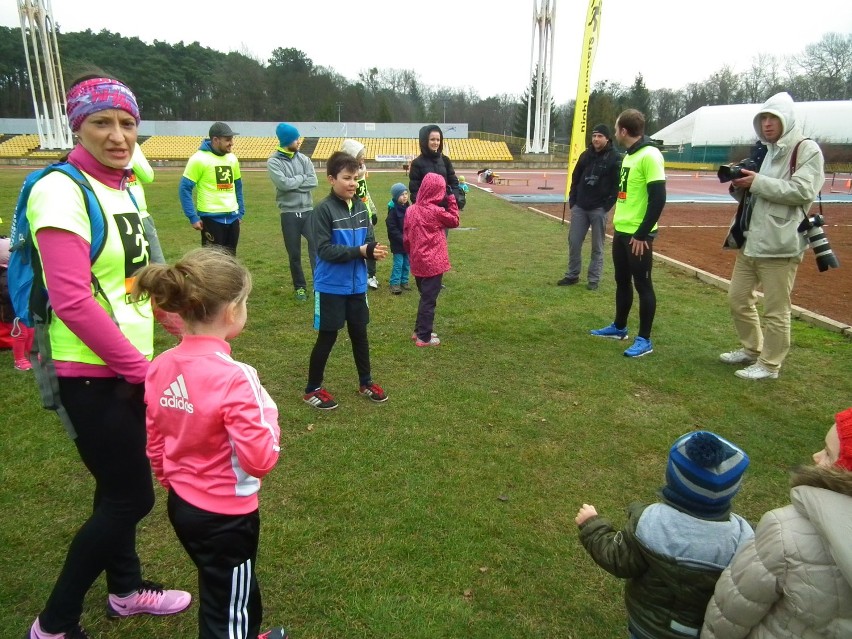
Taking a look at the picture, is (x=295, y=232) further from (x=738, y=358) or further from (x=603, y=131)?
(x=738, y=358)

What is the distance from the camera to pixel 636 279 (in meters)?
5.25

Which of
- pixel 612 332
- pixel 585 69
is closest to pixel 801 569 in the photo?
pixel 612 332

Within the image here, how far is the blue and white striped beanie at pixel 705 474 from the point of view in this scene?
5.05 feet

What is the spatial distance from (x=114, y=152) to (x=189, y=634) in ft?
6.04

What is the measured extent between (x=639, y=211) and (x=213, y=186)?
4.53 metres

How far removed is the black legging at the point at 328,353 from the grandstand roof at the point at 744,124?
4815 centimetres

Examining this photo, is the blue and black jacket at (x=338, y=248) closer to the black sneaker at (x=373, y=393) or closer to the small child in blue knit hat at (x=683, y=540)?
the black sneaker at (x=373, y=393)

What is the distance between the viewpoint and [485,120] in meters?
80.1

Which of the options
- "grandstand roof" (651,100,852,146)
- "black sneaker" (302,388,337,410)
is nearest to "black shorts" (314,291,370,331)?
"black sneaker" (302,388,337,410)

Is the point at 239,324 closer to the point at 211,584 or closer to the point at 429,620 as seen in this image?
the point at 211,584

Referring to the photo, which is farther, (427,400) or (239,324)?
(427,400)

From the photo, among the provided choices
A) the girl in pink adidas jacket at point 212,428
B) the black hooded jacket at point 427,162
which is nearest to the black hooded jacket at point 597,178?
the black hooded jacket at point 427,162

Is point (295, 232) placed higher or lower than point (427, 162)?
lower

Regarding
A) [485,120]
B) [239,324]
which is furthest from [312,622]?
[485,120]
